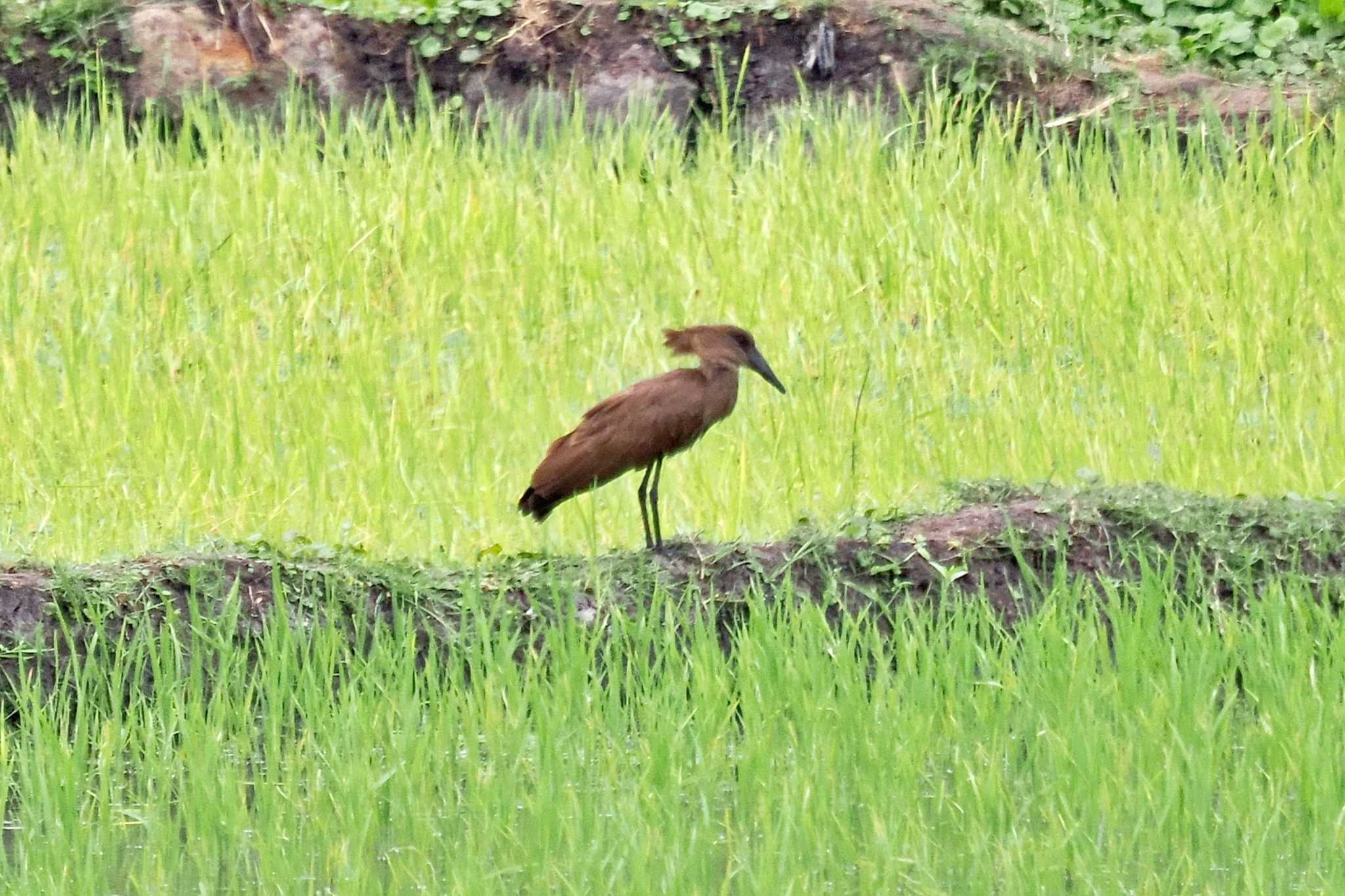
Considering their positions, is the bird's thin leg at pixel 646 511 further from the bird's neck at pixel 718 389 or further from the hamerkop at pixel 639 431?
the bird's neck at pixel 718 389

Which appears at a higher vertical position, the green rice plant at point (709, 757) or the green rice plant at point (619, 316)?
the green rice plant at point (619, 316)

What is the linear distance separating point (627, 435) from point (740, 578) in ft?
1.41

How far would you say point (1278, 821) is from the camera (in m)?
3.46

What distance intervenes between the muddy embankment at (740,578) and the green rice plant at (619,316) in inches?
9.1

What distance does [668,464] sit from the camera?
5.70m

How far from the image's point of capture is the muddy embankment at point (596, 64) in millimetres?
8969

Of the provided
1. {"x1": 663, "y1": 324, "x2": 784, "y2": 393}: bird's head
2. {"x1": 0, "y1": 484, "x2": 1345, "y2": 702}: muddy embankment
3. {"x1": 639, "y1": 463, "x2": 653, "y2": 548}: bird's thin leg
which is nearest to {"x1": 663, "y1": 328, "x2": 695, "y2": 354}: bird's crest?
{"x1": 663, "y1": 324, "x2": 784, "y2": 393}: bird's head

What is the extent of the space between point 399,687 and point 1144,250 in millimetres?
3941

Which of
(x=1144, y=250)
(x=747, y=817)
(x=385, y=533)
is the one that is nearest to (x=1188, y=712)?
(x=747, y=817)

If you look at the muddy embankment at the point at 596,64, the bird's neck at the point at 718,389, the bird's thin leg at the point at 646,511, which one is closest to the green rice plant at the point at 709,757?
the bird's thin leg at the point at 646,511

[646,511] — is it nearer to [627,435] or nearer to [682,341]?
[627,435]

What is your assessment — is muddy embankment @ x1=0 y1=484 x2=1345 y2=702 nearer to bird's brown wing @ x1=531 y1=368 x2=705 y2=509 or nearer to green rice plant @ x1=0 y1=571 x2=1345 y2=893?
green rice plant @ x1=0 y1=571 x2=1345 y2=893

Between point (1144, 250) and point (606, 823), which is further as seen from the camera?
point (1144, 250)

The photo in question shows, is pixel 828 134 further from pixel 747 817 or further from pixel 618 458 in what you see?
pixel 747 817
